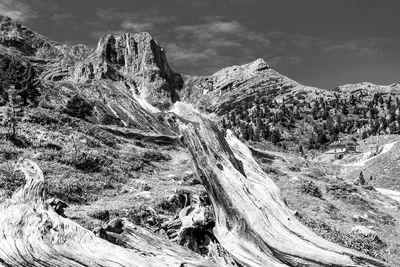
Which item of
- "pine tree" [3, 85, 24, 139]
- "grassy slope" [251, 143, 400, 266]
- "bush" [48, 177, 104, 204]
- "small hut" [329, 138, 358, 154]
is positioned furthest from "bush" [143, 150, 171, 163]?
"small hut" [329, 138, 358, 154]

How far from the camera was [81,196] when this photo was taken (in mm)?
22750

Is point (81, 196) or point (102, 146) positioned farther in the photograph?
point (102, 146)

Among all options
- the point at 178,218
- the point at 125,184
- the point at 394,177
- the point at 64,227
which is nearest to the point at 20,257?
the point at 64,227

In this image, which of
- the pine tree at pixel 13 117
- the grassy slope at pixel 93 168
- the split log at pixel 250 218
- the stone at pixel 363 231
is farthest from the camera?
the pine tree at pixel 13 117

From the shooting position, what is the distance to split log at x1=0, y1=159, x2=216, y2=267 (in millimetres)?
9734

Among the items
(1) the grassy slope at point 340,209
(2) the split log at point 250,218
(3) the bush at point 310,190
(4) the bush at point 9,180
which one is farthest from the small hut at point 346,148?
(2) the split log at point 250,218

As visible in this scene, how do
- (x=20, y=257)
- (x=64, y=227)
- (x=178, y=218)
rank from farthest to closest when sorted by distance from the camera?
(x=178, y=218), (x=64, y=227), (x=20, y=257)

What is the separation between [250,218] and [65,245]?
5.04 meters

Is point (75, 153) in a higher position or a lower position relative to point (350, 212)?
higher

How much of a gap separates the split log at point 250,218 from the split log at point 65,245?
1640mm

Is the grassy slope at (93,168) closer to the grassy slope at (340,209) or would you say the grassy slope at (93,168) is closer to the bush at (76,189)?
the bush at (76,189)

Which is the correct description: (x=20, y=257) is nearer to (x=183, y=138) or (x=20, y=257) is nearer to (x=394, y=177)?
(x=183, y=138)

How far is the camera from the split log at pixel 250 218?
10.9 meters

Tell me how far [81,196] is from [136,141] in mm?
21435
